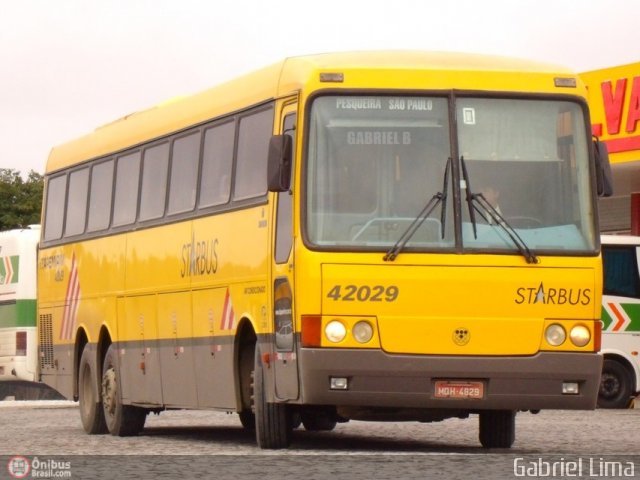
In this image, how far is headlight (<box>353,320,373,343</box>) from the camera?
→ 1534 cm

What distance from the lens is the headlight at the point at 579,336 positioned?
15656mm

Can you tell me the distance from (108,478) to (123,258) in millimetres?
8806

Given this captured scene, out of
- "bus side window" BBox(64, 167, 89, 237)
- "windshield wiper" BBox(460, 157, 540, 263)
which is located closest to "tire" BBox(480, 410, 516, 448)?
"windshield wiper" BBox(460, 157, 540, 263)

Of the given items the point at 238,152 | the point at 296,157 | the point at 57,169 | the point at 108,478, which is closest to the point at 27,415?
the point at 57,169

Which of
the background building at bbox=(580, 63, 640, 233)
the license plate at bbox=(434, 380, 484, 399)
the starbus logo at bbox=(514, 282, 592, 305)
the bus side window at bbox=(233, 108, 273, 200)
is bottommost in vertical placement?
the license plate at bbox=(434, 380, 484, 399)

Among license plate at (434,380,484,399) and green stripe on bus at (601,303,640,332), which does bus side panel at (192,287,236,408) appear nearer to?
license plate at (434,380,484,399)

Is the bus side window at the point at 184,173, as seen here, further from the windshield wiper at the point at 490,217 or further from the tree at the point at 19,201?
the tree at the point at 19,201

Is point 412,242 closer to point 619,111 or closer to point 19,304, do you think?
point 619,111

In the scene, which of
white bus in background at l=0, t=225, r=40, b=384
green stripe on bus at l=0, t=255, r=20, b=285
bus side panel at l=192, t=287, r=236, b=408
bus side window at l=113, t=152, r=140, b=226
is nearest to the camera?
bus side panel at l=192, t=287, r=236, b=408

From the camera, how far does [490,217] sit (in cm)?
1570

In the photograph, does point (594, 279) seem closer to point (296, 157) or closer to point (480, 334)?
point (480, 334)

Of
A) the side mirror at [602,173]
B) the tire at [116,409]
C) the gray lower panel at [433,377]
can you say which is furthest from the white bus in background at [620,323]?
the gray lower panel at [433,377]

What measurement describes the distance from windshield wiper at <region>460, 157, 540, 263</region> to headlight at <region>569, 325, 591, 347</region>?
2.06ft

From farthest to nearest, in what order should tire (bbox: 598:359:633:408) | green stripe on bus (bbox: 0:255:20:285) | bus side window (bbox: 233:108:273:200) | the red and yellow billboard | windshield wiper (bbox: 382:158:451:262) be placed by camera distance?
1. green stripe on bus (bbox: 0:255:20:285)
2. the red and yellow billboard
3. tire (bbox: 598:359:633:408)
4. bus side window (bbox: 233:108:273:200)
5. windshield wiper (bbox: 382:158:451:262)
